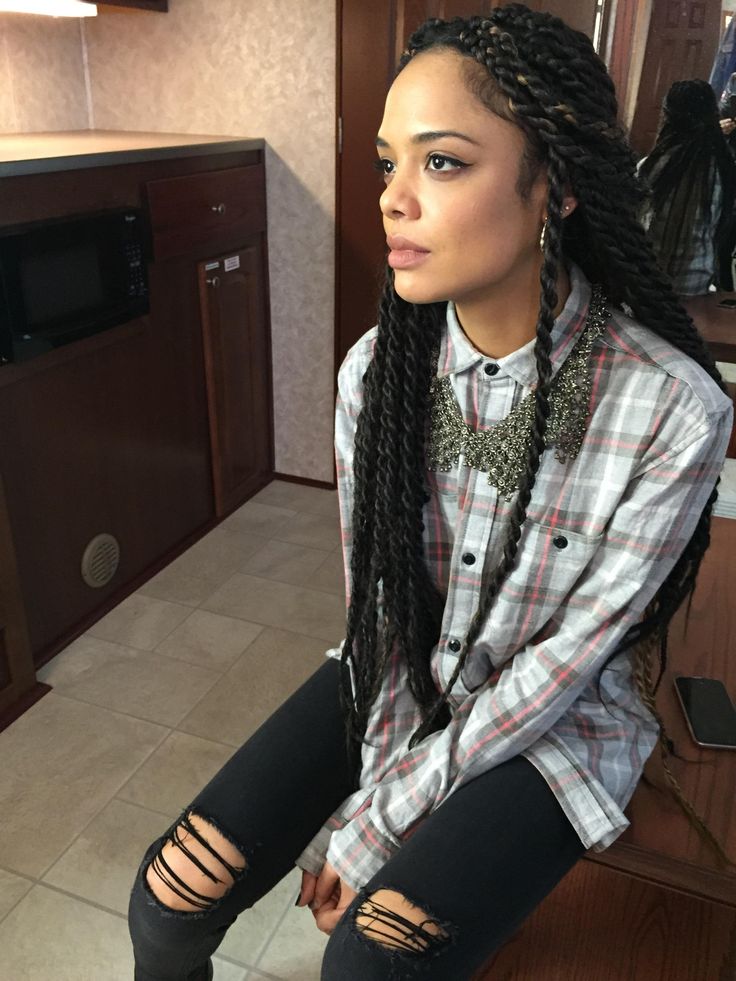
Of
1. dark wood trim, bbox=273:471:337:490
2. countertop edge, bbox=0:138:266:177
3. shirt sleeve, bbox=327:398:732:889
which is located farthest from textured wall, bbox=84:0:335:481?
shirt sleeve, bbox=327:398:732:889

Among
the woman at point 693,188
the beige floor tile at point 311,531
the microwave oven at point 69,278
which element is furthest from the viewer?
the beige floor tile at point 311,531

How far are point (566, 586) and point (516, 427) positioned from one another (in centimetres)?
19

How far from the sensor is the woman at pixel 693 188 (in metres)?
1.52

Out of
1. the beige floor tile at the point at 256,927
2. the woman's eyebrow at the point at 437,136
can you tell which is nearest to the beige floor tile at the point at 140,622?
the beige floor tile at the point at 256,927

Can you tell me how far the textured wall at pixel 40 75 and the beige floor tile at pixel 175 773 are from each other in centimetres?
176

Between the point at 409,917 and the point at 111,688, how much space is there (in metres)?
1.24

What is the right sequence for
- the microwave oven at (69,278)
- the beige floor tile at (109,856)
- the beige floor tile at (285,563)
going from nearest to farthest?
1. the beige floor tile at (109,856)
2. the microwave oven at (69,278)
3. the beige floor tile at (285,563)

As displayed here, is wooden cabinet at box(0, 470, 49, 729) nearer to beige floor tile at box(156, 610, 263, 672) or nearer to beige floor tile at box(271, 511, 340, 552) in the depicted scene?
beige floor tile at box(156, 610, 263, 672)

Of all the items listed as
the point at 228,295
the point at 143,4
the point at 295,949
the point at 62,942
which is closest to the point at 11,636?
the point at 62,942

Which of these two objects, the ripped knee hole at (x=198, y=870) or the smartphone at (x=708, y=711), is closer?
the ripped knee hole at (x=198, y=870)

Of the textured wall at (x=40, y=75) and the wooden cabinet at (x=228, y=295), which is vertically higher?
the textured wall at (x=40, y=75)

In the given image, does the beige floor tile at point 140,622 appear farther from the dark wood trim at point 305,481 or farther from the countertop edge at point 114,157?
the countertop edge at point 114,157

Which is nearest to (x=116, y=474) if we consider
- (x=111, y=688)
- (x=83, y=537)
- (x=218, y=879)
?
(x=83, y=537)

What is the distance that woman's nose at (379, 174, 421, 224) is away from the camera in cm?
85
